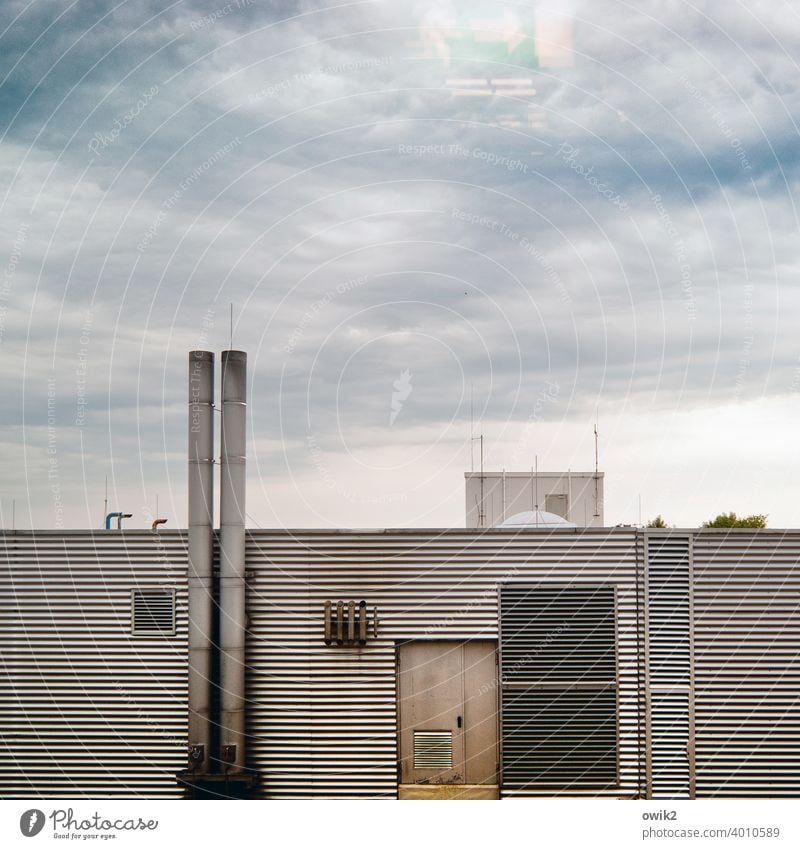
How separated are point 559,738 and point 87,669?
9723mm

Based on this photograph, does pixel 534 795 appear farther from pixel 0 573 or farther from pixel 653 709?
pixel 0 573

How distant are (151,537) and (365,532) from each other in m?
4.43

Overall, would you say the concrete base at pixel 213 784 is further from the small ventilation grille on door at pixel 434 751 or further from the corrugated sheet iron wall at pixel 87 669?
the small ventilation grille on door at pixel 434 751

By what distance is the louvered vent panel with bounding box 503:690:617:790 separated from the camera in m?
16.8

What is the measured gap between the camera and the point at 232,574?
16.9m

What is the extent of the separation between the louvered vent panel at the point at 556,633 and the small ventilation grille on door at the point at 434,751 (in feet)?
5.62

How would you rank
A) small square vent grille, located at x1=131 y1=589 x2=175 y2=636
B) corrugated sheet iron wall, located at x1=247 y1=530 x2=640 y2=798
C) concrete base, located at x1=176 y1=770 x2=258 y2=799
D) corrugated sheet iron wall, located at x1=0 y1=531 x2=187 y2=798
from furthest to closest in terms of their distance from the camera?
1. small square vent grille, located at x1=131 y1=589 x2=175 y2=636
2. corrugated sheet iron wall, located at x1=0 y1=531 x2=187 y2=798
3. corrugated sheet iron wall, located at x1=247 y1=530 x2=640 y2=798
4. concrete base, located at x1=176 y1=770 x2=258 y2=799

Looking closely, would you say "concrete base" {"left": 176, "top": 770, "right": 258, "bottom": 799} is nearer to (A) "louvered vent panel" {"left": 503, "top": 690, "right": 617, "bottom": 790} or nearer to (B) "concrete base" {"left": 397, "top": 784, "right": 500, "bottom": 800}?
(B) "concrete base" {"left": 397, "top": 784, "right": 500, "bottom": 800}

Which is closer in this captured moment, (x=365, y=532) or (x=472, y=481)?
(x=365, y=532)

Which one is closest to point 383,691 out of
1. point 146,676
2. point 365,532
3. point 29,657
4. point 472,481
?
point 365,532

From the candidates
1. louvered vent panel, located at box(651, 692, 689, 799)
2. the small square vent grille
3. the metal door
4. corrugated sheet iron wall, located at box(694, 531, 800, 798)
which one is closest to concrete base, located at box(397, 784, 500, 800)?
the metal door

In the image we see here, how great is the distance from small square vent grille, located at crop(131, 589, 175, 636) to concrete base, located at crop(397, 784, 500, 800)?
5.72 meters

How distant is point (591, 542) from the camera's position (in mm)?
17156

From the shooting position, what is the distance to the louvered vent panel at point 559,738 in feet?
55.2
